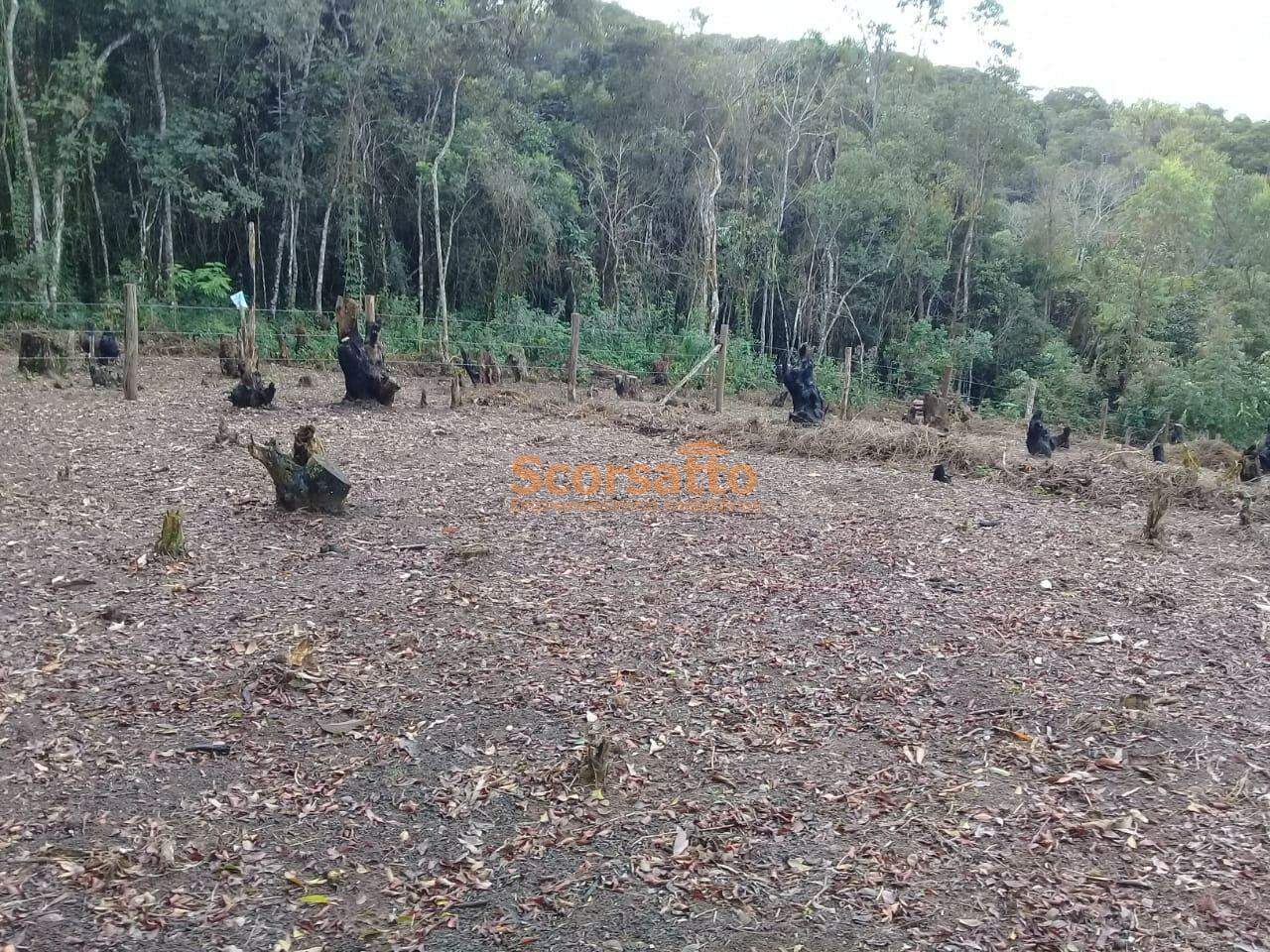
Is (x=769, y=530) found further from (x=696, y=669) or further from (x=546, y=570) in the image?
(x=696, y=669)

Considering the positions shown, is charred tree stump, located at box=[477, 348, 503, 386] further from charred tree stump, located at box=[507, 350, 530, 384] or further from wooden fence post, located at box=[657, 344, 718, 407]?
wooden fence post, located at box=[657, 344, 718, 407]

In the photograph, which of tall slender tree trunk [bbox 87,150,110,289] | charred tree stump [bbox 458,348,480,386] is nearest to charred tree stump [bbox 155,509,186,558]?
charred tree stump [bbox 458,348,480,386]

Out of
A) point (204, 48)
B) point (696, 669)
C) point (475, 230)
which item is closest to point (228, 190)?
point (204, 48)

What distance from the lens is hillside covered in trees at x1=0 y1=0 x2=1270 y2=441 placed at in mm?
15266

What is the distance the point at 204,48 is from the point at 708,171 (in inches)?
416

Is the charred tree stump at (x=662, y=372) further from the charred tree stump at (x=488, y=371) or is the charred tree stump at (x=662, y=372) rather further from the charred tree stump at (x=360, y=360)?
the charred tree stump at (x=360, y=360)

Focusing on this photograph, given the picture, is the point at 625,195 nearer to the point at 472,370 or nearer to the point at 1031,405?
the point at 472,370

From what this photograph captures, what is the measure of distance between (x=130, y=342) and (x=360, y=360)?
229cm

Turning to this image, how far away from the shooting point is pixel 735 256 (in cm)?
2161

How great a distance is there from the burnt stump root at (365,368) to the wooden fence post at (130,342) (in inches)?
80.5

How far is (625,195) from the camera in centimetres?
2094

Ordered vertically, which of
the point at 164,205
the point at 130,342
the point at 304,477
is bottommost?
the point at 304,477

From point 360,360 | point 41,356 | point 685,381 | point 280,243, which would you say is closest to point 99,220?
point 280,243

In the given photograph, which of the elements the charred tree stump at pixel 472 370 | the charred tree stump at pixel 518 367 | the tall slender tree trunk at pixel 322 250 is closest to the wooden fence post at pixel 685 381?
the charred tree stump at pixel 472 370
